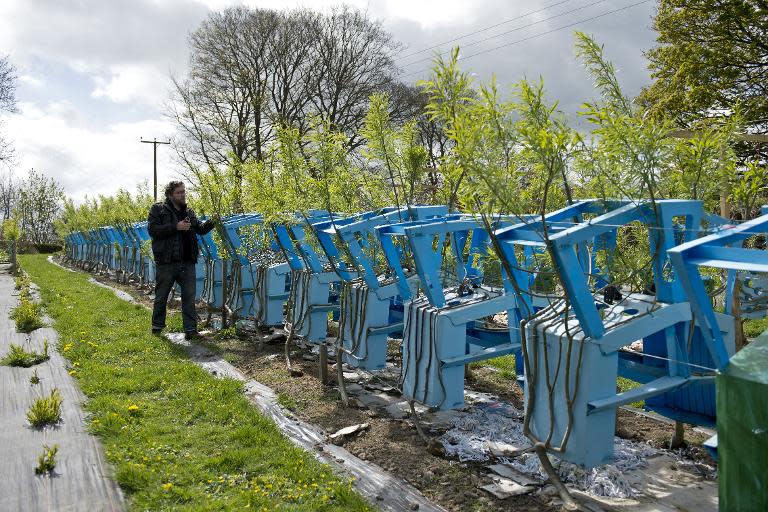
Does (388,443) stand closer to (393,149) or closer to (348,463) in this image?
(348,463)

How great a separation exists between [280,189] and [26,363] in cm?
316

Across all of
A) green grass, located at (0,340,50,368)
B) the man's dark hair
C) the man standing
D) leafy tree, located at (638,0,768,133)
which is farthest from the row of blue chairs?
leafy tree, located at (638,0,768,133)

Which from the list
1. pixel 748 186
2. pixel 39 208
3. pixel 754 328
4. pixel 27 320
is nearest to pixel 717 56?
pixel 754 328

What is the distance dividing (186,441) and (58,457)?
2.54 ft

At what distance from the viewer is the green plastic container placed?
2.23 meters

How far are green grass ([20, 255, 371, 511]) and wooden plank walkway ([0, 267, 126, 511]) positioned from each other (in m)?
0.11

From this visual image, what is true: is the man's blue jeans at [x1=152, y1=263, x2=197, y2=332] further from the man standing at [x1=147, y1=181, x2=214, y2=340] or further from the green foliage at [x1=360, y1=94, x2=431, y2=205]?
the green foliage at [x1=360, y1=94, x2=431, y2=205]

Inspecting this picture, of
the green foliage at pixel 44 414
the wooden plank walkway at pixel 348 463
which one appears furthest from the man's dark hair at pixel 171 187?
the green foliage at pixel 44 414

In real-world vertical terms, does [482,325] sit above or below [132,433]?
above

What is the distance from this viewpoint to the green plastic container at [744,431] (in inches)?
87.9

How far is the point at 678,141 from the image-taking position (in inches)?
163

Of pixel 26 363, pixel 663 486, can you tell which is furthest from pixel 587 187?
pixel 26 363

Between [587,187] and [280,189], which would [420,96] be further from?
[587,187]

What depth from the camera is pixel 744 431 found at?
2281 millimetres
